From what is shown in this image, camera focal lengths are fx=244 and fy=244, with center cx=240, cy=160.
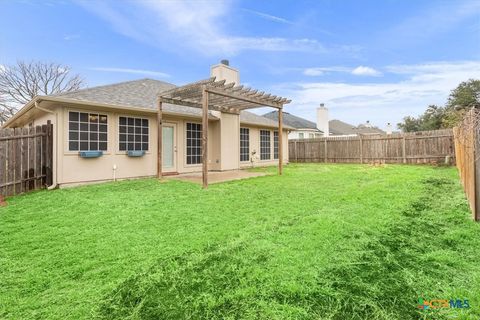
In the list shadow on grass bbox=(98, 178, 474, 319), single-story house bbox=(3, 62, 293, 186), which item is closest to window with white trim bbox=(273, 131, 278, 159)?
single-story house bbox=(3, 62, 293, 186)

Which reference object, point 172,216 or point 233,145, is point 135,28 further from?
point 172,216

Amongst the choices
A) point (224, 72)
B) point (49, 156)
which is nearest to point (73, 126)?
point (49, 156)

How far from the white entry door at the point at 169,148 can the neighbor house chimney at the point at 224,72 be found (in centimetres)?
338

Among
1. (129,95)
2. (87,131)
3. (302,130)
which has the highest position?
(302,130)

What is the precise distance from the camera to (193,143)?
1042cm

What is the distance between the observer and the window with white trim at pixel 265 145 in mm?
14414

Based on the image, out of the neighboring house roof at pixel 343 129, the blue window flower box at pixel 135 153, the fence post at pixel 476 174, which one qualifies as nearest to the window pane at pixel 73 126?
the blue window flower box at pixel 135 153

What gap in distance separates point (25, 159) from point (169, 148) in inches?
170

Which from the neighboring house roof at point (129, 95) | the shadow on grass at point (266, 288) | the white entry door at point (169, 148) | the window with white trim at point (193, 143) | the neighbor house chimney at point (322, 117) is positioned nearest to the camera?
A: the shadow on grass at point (266, 288)

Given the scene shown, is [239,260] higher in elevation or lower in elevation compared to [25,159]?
lower

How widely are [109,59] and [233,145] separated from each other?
37.0 feet

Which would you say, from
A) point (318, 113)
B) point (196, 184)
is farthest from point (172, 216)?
point (318, 113)

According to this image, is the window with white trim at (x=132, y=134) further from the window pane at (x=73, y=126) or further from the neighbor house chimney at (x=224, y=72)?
the neighbor house chimney at (x=224, y=72)

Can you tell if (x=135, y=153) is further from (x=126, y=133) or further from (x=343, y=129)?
(x=343, y=129)
